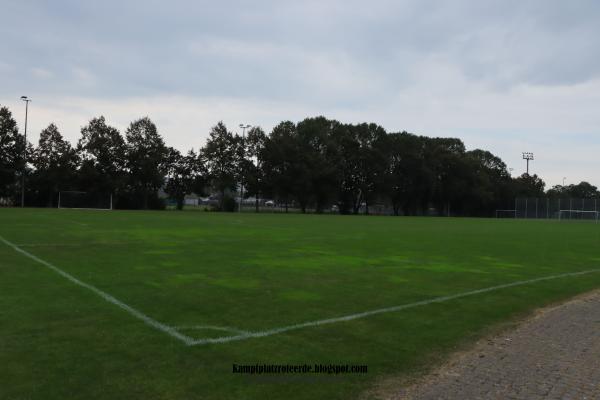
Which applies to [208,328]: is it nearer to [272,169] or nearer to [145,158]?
[145,158]

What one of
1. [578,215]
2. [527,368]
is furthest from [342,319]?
[578,215]

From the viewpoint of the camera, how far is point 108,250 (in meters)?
15.6

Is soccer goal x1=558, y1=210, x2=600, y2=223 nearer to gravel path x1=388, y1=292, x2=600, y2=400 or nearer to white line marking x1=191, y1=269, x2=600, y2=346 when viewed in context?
white line marking x1=191, y1=269, x2=600, y2=346

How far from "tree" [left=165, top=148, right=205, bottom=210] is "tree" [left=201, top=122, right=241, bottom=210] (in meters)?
1.64

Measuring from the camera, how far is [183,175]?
7962 centimetres

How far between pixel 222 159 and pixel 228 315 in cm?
7500

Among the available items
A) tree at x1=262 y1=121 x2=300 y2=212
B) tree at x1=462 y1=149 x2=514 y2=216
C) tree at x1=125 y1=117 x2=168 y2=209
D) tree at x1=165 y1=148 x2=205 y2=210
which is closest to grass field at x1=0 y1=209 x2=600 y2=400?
tree at x1=125 y1=117 x2=168 y2=209

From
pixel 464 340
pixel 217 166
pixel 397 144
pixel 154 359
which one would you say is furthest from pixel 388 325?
pixel 397 144

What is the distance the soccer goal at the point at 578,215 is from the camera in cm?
8975

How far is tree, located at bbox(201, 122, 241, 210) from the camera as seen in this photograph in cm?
8038

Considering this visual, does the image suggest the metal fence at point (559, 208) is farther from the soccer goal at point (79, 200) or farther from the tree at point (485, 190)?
the soccer goal at point (79, 200)

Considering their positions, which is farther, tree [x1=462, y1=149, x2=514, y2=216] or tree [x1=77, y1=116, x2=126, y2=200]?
tree [x1=462, y1=149, x2=514, y2=216]

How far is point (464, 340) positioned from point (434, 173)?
95.7 metres

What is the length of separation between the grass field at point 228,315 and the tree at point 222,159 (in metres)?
64.8
